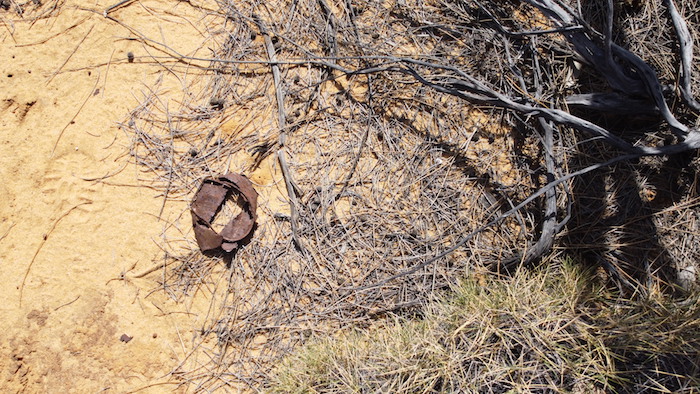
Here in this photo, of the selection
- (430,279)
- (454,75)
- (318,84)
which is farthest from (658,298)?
(318,84)

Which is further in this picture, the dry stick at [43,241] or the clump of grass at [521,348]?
the dry stick at [43,241]

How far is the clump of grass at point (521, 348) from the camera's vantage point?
240 cm

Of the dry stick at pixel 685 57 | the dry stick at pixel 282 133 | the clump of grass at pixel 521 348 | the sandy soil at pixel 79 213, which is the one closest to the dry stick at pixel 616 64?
the dry stick at pixel 685 57

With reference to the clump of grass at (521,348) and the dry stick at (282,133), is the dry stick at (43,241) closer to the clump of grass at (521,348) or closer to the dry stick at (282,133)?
the dry stick at (282,133)

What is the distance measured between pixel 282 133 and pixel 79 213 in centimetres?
122

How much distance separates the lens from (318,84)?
309cm

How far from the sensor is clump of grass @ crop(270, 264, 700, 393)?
2.40 meters

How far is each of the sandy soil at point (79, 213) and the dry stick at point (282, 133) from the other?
1.32ft

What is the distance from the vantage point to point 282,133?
3.02 meters

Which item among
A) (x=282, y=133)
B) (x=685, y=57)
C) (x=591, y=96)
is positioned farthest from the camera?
(x=282, y=133)

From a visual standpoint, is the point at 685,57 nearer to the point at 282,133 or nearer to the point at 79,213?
the point at 282,133

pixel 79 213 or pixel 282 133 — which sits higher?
pixel 282 133

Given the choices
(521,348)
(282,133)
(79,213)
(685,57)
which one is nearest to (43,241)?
(79,213)

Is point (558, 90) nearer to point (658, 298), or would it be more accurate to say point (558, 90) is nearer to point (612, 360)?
point (658, 298)
